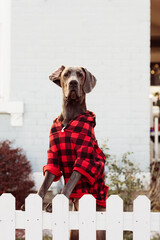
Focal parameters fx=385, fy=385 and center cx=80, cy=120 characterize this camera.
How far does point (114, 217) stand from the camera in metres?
2.04

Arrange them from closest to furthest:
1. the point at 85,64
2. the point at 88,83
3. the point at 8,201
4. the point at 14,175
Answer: the point at 8,201 < the point at 88,83 < the point at 14,175 < the point at 85,64

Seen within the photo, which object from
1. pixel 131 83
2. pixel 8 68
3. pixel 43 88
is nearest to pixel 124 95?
pixel 131 83

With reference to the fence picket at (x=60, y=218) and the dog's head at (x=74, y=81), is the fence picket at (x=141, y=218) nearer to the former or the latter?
the fence picket at (x=60, y=218)

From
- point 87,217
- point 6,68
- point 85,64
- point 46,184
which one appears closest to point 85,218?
point 87,217

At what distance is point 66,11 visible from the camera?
505 cm

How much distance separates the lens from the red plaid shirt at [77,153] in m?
2.06

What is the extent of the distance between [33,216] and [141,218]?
58 centimetres

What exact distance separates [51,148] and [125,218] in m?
0.55

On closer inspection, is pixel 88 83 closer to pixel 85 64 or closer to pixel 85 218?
pixel 85 218

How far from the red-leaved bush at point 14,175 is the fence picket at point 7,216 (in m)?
2.11

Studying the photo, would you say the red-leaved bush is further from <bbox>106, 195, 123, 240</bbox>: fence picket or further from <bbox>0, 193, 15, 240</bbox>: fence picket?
<bbox>106, 195, 123, 240</bbox>: fence picket

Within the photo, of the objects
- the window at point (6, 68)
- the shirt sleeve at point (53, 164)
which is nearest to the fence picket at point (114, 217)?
the shirt sleeve at point (53, 164)

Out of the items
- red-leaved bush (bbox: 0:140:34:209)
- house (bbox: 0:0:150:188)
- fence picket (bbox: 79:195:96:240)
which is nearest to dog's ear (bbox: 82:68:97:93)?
fence picket (bbox: 79:195:96:240)

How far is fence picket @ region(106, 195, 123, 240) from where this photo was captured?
2.03 meters
